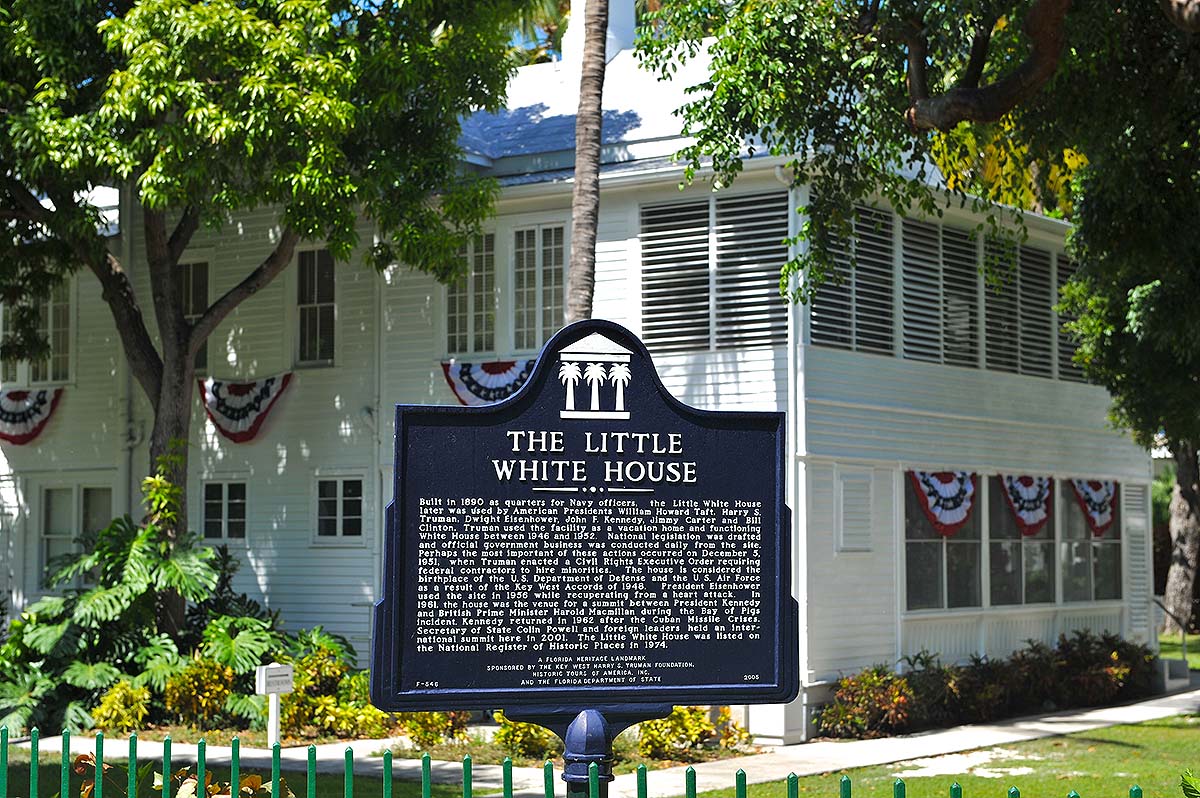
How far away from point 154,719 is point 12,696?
162cm

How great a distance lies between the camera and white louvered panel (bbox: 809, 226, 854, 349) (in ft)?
65.1

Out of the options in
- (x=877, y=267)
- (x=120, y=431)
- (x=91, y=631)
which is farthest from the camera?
(x=120, y=431)

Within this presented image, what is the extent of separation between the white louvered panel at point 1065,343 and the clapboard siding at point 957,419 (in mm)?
211

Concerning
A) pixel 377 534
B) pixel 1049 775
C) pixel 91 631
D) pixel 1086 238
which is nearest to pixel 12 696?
pixel 91 631

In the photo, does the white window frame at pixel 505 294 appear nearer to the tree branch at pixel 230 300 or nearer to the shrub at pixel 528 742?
the tree branch at pixel 230 300

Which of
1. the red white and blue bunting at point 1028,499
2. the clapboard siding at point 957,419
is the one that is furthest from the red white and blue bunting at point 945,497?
the red white and blue bunting at point 1028,499

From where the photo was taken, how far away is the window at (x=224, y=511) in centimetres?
2355

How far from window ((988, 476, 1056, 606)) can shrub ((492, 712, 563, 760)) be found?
8230 millimetres

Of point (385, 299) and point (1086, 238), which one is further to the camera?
point (385, 299)

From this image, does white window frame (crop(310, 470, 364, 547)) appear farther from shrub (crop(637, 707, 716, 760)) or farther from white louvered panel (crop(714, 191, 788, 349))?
shrub (crop(637, 707, 716, 760))

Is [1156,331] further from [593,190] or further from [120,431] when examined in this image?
[120,431]

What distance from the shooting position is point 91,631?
19656 mm

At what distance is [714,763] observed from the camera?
17094mm

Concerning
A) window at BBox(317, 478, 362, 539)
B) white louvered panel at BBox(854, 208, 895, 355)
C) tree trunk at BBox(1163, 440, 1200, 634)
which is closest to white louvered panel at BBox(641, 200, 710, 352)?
white louvered panel at BBox(854, 208, 895, 355)
